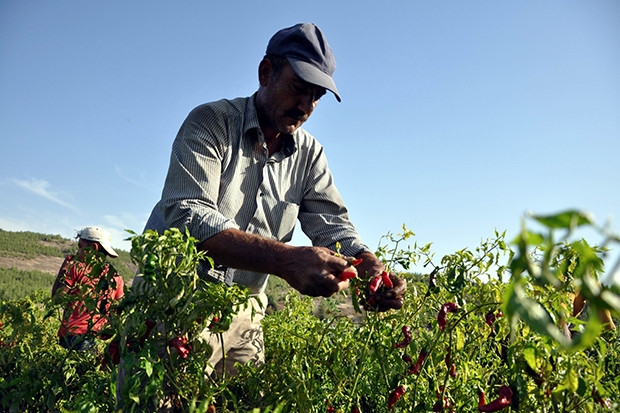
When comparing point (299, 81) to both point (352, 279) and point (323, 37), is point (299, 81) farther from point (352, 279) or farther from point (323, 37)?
point (352, 279)

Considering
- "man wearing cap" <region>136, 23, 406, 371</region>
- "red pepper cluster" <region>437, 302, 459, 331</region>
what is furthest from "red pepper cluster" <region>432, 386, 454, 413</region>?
"man wearing cap" <region>136, 23, 406, 371</region>

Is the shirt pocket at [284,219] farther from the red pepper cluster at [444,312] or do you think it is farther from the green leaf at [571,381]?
the green leaf at [571,381]

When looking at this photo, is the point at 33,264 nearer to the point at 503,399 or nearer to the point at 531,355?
the point at 503,399

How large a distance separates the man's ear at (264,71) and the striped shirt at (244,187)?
0.35ft

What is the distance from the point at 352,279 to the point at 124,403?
0.78 m

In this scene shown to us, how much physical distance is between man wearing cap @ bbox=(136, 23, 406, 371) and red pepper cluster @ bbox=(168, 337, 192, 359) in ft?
1.37

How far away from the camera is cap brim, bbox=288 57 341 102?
2424 mm

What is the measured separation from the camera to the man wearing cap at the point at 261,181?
194 centimetres

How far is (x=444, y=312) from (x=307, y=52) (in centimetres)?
148

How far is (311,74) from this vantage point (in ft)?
8.03

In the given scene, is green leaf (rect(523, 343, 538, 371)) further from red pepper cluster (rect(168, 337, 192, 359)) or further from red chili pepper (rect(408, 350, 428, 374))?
red pepper cluster (rect(168, 337, 192, 359))

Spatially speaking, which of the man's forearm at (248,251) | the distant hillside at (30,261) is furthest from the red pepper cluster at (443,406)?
the distant hillside at (30,261)

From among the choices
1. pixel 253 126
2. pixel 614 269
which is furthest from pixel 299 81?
pixel 614 269

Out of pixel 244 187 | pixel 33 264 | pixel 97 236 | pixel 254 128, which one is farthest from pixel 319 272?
pixel 33 264
